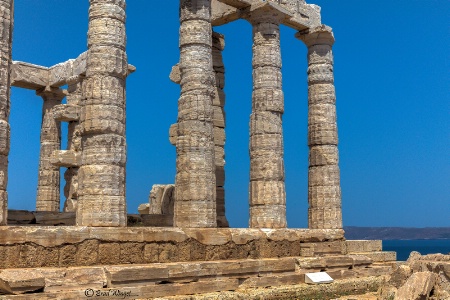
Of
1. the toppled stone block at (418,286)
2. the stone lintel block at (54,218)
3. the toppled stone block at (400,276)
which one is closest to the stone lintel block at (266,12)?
the stone lintel block at (54,218)

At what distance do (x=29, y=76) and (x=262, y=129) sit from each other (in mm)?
10936

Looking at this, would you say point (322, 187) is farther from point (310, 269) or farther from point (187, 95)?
point (187, 95)

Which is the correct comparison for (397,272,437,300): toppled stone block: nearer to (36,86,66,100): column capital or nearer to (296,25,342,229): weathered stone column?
(296,25,342,229): weathered stone column

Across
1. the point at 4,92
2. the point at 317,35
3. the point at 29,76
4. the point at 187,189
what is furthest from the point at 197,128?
the point at 29,76

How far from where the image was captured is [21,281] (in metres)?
11.0

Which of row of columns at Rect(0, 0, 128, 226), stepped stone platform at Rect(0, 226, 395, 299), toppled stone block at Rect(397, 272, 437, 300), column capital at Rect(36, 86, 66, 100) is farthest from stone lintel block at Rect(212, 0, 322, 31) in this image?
toppled stone block at Rect(397, 272, 437, 300)

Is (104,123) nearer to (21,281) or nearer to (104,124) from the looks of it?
(104,124)

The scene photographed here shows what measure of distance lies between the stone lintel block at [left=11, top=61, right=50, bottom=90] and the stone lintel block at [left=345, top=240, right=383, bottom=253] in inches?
561

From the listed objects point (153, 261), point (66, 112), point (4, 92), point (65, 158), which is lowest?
point (153, 261)

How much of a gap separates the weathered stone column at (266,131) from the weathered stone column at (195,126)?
2.62 m

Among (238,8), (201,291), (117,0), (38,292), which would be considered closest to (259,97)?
(238,8)

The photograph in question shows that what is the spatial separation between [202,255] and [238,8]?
30.3ft

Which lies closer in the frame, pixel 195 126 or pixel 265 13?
pixel 195 126
